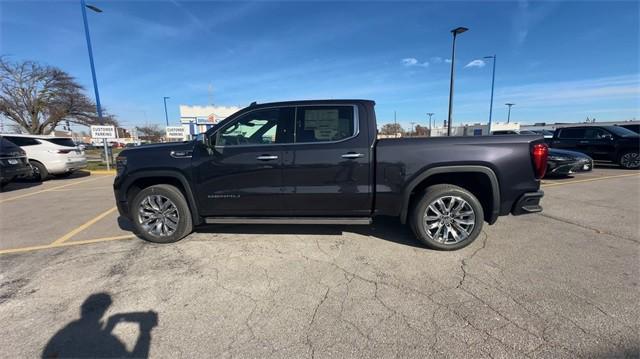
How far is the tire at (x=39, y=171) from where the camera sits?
9.78m

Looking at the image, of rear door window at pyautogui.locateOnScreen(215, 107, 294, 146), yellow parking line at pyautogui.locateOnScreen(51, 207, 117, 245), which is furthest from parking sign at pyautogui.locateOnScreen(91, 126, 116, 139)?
rear door window at pyautogui.locateOnScreen(215, 107, 294, 146)

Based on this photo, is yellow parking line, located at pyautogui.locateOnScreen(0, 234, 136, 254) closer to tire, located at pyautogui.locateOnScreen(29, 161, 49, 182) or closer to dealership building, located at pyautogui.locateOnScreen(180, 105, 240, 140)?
tire, located at pyautogui.locateOnScreen(29, 161, 49, 182)

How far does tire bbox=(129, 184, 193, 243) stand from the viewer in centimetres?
393

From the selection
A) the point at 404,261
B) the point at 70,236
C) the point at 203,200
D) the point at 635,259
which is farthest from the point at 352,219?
the point at 70,236

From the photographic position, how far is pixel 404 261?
3379 mm

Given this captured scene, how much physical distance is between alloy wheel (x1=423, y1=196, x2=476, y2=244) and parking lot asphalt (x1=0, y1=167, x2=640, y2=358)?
0.73 feet

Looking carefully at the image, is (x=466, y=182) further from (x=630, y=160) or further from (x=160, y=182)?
(x=630, y=160)

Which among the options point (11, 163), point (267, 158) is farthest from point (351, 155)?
point (11, 163)

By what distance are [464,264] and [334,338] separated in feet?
6.21

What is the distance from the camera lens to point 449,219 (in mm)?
3615

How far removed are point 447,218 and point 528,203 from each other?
38.4 inches

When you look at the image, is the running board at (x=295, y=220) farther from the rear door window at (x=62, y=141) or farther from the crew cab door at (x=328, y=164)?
the rear door window at (x=62, y=141)

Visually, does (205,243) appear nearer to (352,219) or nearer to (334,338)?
(352,219)

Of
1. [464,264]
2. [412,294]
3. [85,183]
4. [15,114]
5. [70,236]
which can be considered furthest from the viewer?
[15,114]
